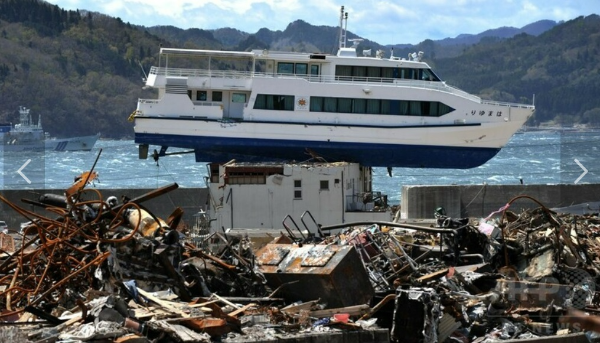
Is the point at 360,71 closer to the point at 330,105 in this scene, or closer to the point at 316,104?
the point at 330,105

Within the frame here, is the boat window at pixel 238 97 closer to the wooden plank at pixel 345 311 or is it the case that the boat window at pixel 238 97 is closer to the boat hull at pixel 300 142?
the boat hull at pixel 300 142

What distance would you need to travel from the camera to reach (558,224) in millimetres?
16453

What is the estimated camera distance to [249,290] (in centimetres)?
1416

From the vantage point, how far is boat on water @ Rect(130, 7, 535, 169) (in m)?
41.8

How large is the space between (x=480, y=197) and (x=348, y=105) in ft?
25.5

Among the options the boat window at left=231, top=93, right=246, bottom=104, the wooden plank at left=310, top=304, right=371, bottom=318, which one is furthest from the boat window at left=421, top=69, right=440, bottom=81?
the wooden plank at left=310, top=304, right=371, bottom=318

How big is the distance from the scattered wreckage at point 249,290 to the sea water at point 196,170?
45860 millimetres

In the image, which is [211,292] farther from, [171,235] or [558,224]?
[558,224]

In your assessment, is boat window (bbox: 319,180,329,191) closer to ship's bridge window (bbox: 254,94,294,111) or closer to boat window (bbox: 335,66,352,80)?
ship's bridge window (bbox: 254,94,294,111)

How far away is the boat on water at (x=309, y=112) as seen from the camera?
137 feet

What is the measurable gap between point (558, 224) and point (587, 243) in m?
0.71

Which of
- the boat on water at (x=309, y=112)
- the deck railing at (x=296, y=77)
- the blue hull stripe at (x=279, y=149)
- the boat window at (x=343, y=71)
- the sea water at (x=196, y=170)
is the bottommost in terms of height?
the sea water at (x=196, y=170)

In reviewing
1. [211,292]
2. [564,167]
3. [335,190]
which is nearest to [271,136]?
[335,190]

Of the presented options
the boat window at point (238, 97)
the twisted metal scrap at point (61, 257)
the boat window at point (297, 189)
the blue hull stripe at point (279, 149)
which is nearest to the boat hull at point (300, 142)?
the blue hull stripe at point (279, 149)
